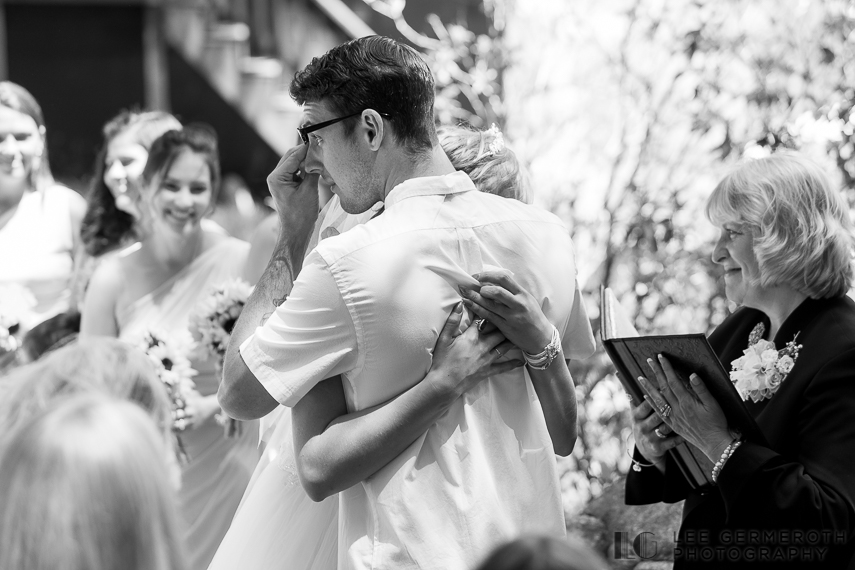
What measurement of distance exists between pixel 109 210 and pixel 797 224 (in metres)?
2.95

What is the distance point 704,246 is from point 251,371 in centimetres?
319

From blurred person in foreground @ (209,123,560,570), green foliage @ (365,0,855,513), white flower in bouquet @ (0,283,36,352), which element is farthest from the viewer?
green foliage @ (365,0,855,513)

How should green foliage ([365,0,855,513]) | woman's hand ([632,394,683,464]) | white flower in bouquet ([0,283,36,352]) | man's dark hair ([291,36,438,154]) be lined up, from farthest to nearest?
1. green foliage ([365,0,855,513])
2. white flower in bouquet ([0,283,36,352])
3. woman's hand ([632,394,683,464])
4. man's dark hair ([291,36,438,154])

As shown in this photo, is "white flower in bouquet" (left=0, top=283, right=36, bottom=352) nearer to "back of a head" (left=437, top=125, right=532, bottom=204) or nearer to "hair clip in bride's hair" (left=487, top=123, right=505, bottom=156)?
"back of a head" (left=437, top=125, right=532, bottom=204)

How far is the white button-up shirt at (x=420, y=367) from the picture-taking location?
6.01 feet

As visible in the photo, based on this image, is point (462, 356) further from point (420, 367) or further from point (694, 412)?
point (694, 412)

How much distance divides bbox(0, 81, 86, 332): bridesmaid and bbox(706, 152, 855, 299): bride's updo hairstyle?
9.80 ft

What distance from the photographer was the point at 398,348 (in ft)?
6.10

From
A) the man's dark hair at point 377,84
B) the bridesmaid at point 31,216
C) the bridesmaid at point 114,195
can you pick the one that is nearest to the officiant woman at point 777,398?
the man's dark hair at point 377,84

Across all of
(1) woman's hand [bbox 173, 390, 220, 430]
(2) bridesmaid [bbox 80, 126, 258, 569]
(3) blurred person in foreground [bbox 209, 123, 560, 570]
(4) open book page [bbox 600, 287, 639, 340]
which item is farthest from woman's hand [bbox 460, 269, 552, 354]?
(2) bridesmaid [bbox 80, 126, 258, 569]

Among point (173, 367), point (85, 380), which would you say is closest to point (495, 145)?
point (85, 380)

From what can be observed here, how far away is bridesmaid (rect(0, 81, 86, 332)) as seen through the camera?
408 cm

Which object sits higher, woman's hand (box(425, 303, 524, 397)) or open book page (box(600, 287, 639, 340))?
woman's hand (box(425, 303, 524, 397))

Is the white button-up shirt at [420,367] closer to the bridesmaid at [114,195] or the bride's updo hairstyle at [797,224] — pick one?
the bride's updo hairstyle at [797,224]
